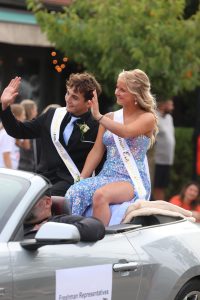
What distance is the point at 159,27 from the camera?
13.3 meters

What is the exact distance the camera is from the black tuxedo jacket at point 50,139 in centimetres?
791

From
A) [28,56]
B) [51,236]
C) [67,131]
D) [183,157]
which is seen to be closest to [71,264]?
[51,236]

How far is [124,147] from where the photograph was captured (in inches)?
302

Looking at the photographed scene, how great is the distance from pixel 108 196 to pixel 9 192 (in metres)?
1.53

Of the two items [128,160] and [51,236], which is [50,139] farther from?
[51,236]

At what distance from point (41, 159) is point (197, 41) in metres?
6.18

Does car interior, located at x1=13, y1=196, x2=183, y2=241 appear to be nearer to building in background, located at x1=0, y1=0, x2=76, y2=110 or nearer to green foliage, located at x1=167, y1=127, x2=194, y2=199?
building in background, located at x1=0, y1=0, x2=76, y2=110

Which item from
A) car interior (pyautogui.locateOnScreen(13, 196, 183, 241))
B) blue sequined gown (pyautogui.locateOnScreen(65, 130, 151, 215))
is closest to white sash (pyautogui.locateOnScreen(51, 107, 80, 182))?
blue sequined gown (pyautogui.locateOnScreen(65, 130, 151, 215))

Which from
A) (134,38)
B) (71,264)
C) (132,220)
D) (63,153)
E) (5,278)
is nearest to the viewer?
(5,278)

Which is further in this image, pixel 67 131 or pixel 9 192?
pixel 67 131

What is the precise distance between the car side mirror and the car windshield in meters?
0.22

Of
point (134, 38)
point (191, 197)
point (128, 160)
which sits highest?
point (128, 160)

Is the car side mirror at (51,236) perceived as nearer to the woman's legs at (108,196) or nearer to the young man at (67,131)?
the woman's legs at (108,196)

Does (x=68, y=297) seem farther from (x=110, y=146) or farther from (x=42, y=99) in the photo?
(x=42, y=99)
